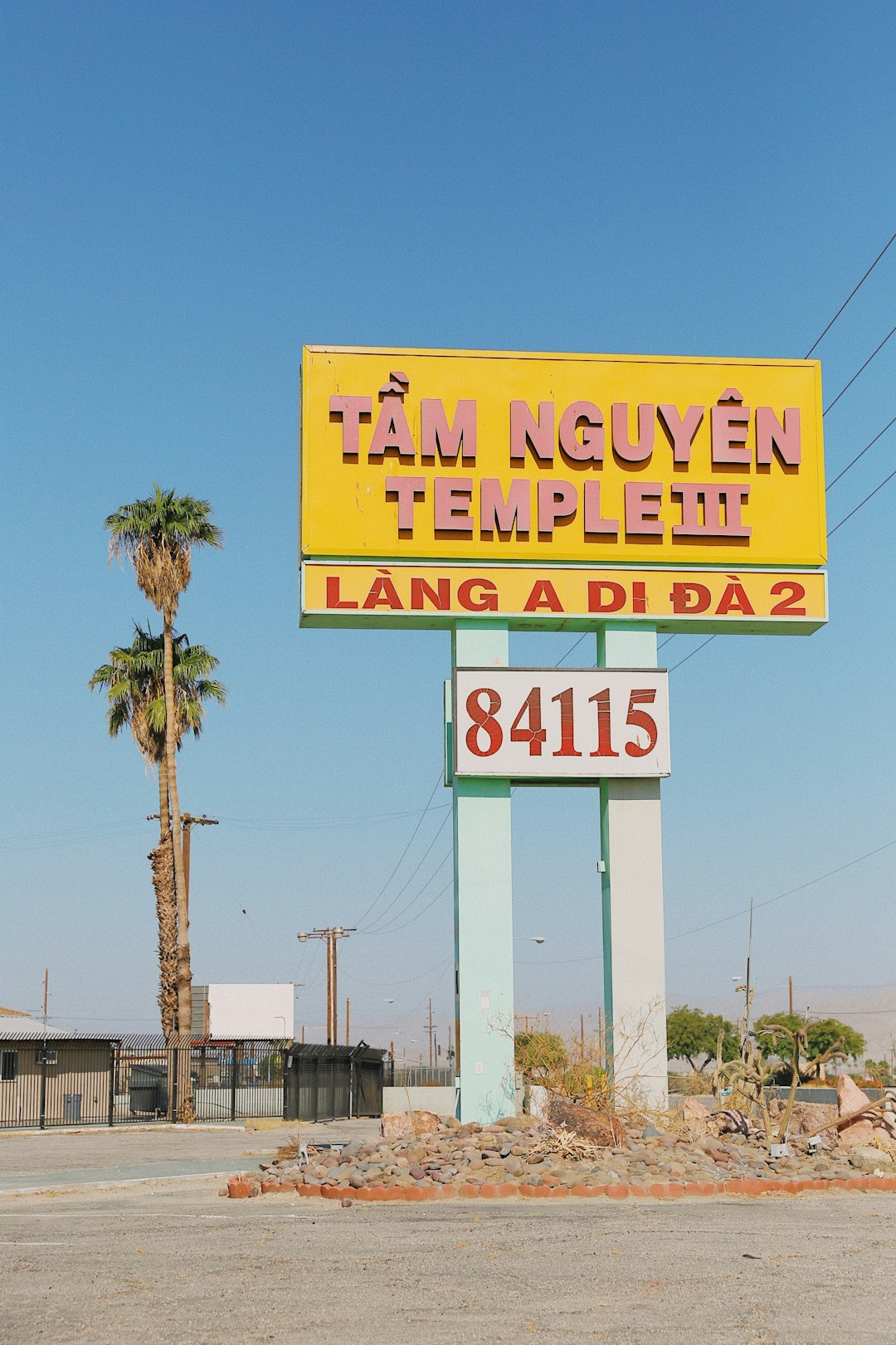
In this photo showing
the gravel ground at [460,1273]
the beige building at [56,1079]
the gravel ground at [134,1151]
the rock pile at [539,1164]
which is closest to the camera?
the gravel ground at [460,1273]

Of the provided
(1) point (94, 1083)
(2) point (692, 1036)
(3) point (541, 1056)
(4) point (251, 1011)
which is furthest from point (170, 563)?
(2) point (692, 1036)

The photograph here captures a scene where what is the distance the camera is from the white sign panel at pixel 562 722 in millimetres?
22109

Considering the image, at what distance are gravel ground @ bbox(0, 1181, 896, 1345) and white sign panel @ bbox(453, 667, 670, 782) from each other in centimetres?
702

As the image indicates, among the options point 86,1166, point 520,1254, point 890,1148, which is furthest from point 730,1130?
point 86,1166

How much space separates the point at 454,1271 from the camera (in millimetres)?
12016

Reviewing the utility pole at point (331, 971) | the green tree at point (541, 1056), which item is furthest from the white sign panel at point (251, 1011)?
the green tree at point (541, 1056)

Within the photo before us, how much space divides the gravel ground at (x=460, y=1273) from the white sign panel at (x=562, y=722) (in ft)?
23.0

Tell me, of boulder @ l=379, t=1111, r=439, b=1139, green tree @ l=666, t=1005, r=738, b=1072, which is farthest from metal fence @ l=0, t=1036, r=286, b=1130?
green tree @ l=666, t=1005, r=738, b=1072

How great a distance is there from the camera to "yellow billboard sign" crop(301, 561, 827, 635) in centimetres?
2247

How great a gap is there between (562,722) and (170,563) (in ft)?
75.0

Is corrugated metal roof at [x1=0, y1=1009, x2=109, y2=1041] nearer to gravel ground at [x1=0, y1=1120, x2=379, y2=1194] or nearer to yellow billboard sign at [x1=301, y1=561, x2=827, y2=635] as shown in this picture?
gravel ground at [x1=0, y1=1120, x2=379, y2=1194]

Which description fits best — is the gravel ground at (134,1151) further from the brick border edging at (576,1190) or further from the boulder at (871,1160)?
the boulder at (871,1160)

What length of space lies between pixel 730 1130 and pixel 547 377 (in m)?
11.9

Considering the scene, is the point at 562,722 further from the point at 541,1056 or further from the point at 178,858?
the point at 178,858
